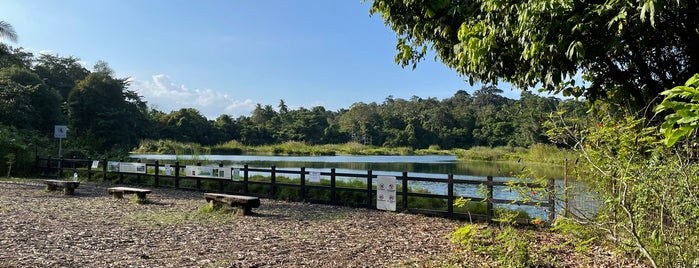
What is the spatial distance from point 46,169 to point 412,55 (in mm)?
16678

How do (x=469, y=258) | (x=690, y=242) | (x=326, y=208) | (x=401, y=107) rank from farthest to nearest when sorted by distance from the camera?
(x=401, y=107) → (x=326, y=208) → (x=469, y=258) → (x=690, y=242)

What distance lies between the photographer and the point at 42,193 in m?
12.0

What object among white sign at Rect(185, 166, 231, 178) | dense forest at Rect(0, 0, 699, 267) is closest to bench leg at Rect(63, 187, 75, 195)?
white sign at Rect(185, 166, 231, 178)

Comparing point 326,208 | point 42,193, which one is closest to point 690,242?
point 326,208

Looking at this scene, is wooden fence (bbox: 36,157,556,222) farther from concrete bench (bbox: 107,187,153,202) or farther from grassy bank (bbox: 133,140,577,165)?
grassy bank (bbox: 133,140,577,165)

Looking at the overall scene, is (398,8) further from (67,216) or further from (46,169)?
(46,169)

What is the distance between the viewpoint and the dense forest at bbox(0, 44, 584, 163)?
2659 centimetres

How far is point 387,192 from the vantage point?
9594 millimetres

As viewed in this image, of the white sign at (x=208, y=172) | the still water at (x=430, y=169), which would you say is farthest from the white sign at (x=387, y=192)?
the white sign at (x=208, y=172)

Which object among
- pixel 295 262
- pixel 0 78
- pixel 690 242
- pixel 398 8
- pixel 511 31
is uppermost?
pixel 0 78

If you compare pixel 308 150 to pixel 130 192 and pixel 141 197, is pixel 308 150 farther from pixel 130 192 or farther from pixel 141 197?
pixel 141 197

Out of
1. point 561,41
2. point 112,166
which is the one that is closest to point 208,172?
point 112,166

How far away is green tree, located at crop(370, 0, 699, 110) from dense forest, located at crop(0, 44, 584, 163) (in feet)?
36.6

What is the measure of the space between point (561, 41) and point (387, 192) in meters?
6.21
